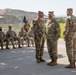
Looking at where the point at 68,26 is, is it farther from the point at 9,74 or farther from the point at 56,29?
the point at 9,74

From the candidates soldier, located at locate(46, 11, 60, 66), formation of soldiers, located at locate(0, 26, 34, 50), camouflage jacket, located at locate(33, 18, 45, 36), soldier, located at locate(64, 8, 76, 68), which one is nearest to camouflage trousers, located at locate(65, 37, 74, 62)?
soldier, located at locate(64, 8, 76, 68)

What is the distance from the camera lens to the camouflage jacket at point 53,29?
391 inches

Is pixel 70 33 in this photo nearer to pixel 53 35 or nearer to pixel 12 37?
pixel 53 35

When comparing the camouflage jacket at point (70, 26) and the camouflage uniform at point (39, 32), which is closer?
the camouflage jacket at point (70, 26)

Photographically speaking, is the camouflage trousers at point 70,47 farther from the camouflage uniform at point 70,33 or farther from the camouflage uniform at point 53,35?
the camouflage uniform at point 53,35

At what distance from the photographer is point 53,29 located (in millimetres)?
9961

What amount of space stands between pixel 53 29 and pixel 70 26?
2.95ft

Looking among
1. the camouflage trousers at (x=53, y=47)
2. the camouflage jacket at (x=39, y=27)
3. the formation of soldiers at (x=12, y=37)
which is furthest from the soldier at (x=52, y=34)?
the formation of soldiers at (x=12, y=37)

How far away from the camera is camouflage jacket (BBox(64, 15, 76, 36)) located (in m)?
9.21

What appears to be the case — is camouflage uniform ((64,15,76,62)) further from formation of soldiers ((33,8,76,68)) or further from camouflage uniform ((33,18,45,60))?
camouflage uniform ((33,18,45,60))

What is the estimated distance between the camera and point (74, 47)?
370 inches

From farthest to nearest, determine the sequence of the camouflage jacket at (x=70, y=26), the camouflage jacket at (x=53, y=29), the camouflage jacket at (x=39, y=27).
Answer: the camouflage jacket at (x=39, y=27) → the camouflage jacket at (x=53, y=29) → the camouflage jacket at (x=70, y=26)

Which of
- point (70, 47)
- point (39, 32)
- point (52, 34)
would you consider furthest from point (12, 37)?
point (70, 47)

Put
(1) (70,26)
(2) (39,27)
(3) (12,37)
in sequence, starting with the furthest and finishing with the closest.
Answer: (3) (12,37) < (2) (39,27) < (1) (70,26)
